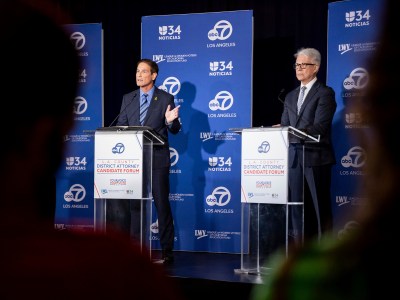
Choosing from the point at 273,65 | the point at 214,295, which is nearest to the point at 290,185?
the point at 214,295

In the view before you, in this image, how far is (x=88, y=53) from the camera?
7.58 m

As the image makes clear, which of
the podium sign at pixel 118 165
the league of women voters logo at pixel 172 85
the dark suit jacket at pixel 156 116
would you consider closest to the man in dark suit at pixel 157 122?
the dark suit jacket at pixel 156 116

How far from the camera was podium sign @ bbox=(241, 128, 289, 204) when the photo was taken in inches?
195

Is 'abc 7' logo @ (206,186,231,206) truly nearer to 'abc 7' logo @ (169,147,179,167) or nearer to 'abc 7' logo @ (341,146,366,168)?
'abc 7' logo @ (169,147,179,167)

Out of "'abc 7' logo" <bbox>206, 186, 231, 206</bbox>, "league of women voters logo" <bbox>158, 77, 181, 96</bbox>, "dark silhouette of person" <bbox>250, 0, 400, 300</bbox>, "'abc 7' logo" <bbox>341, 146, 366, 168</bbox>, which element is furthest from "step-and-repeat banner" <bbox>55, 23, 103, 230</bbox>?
"dark silhouette of person" <bbox>250, 0, 400, 300</bbox>

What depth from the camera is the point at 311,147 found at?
5547 millimetres

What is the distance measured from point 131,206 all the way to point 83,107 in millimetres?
→ 2478

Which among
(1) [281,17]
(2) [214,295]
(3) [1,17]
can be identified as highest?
(1) [281,17]

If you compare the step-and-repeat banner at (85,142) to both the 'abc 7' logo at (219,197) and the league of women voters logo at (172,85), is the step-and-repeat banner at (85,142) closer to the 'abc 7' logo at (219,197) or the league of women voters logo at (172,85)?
the league of women voters logo at (172,85)

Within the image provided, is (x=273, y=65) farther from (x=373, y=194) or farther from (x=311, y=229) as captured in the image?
(x=373, y=194)

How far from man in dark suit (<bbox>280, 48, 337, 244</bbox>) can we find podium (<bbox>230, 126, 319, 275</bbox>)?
70 millimetres

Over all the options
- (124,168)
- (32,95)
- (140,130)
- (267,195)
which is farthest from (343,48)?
(32,95)

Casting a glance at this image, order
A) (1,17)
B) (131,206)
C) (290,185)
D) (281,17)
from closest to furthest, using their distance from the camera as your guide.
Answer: (1,17) → (290,185) → (131,206) → (281,17)

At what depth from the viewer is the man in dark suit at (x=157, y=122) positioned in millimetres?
6090
